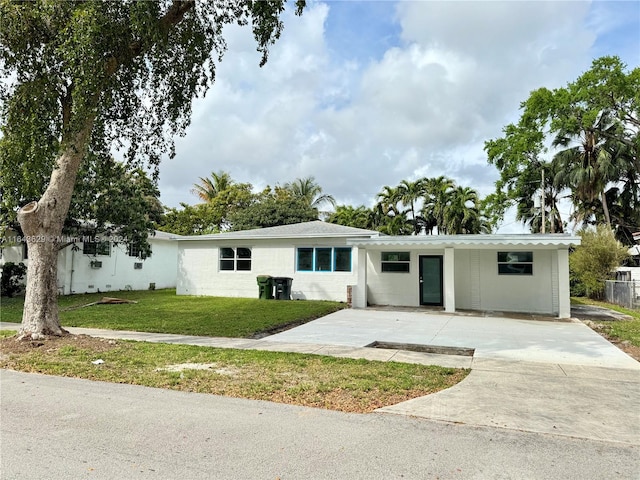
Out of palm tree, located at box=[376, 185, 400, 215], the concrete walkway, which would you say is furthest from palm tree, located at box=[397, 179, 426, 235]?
the concrete walkway

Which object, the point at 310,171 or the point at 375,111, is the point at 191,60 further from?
the point at 310,171

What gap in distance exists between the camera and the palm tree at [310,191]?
40.6 meters

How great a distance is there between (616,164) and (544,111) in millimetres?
5455

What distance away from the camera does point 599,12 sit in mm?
10906

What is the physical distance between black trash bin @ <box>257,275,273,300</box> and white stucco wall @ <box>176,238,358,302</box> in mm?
958

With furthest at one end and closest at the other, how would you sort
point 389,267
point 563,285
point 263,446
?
point 389,267 < point 563,285 < point 263,446

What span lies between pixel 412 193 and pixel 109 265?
2195cm

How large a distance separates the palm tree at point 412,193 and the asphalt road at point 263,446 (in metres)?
29.5

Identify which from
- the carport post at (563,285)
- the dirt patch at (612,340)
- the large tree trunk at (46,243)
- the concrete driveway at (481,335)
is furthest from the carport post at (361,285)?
the large tree trunk at (46,243)

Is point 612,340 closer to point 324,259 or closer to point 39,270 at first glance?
point 324,259

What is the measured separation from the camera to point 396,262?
1617cm

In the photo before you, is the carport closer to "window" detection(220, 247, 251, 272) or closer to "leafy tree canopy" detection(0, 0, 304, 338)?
"window" detection(220, 247, 251, 272)

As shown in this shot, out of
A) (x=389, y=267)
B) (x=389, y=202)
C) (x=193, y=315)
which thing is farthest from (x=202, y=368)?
(x=389, y=202)

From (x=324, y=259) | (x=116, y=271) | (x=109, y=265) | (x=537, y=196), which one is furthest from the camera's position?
(x=537, y=196)
